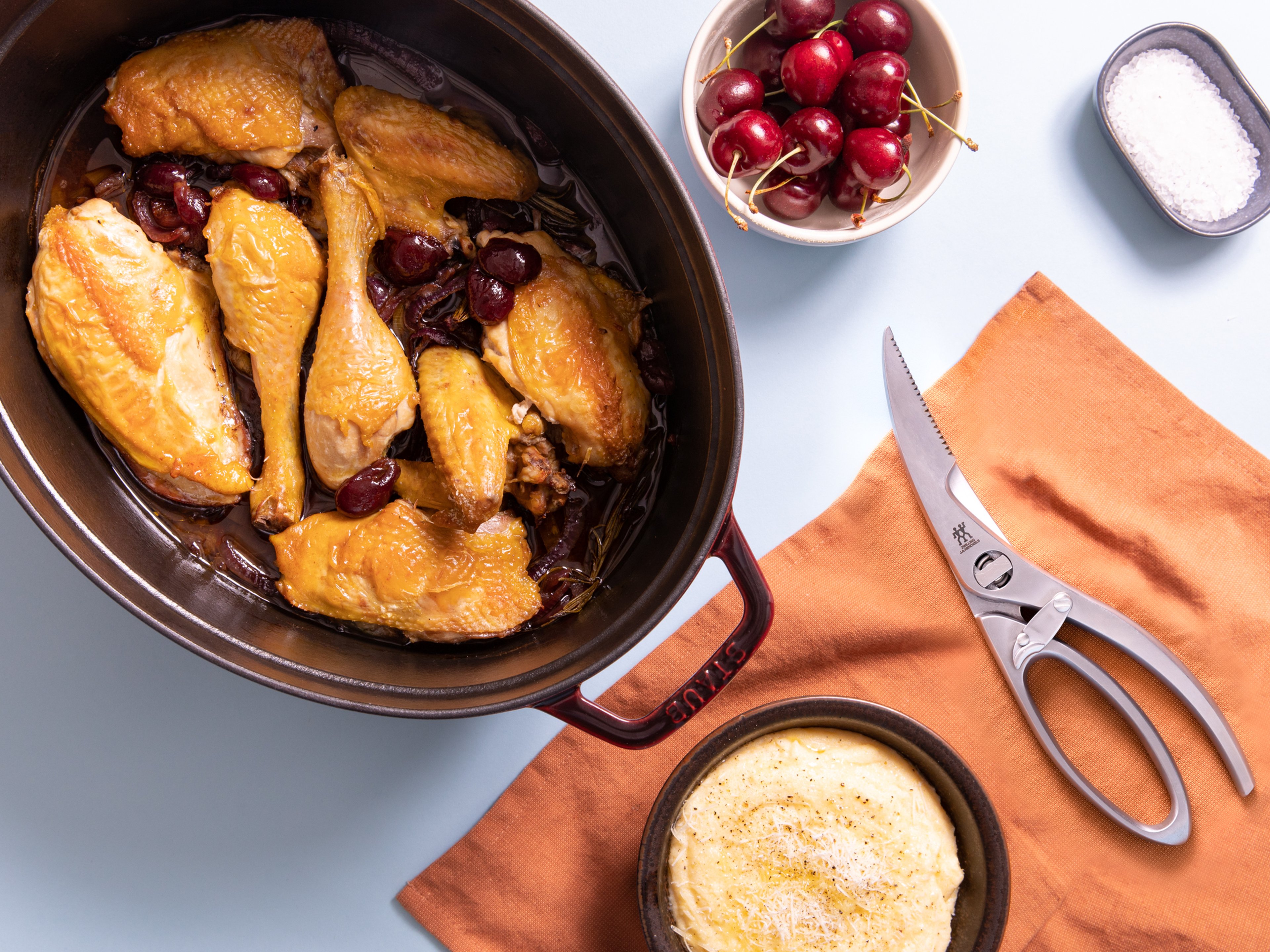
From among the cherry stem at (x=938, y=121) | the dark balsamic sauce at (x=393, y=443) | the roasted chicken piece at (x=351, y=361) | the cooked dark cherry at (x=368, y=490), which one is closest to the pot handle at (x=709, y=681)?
the dark balsamic sauce at (x=393, y=443)

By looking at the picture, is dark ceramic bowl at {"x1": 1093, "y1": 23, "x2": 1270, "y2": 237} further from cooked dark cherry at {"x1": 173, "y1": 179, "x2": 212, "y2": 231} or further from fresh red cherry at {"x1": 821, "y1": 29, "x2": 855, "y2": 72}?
cooked dark cherry at {"x1": 173, "y1": 179, "x2": 212, "y2": 231}

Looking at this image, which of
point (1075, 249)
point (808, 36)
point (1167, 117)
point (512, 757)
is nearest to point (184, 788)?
point (512, 757)

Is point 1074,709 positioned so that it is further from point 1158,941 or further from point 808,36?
point 808,36

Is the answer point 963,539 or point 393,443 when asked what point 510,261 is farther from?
point 963,539

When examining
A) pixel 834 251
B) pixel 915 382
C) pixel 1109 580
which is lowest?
pixel 1109 580

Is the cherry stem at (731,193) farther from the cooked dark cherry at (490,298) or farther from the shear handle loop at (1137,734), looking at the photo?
the shear handle loop at (1137,734)

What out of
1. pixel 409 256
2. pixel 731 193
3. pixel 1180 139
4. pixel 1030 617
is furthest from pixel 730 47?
pixel 1030 617

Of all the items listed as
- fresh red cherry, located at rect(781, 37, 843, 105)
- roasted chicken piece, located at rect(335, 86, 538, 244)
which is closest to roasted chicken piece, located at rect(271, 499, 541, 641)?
roasted chicken piece, located at rect(335, 86, 538, 244)
